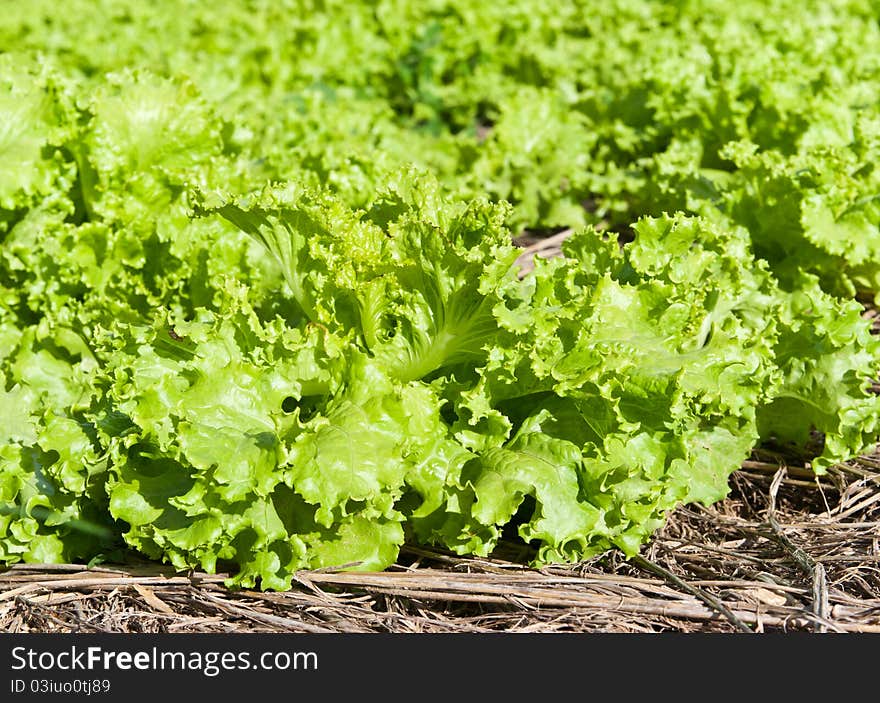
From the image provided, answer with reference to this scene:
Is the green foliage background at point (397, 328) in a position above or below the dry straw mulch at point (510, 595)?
above

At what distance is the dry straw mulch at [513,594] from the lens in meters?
3.25

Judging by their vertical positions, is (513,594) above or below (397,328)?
below

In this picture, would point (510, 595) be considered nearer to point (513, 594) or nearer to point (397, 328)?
point (513, 594)

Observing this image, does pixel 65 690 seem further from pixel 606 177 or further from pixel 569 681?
pixel 606 177

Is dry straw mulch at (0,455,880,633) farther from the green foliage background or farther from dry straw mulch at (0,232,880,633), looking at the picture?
the green foliage background

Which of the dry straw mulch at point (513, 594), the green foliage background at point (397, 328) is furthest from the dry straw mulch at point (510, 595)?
the green foliage background at point (397, 328)

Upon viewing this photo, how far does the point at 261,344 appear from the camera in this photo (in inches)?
137

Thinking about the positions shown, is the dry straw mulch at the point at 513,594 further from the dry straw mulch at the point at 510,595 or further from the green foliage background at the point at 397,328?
the green foliage background at the point at 397,328

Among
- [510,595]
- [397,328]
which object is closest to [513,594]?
[510,595]

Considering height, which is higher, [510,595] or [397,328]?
[397,328]

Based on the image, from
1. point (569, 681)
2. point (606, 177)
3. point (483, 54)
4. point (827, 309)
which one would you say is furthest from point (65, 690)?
point (483, 54)

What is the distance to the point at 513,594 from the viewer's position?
132 inches

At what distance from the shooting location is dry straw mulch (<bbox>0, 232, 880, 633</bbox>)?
3254 mm

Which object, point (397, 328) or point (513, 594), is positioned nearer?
point (513, 594)
